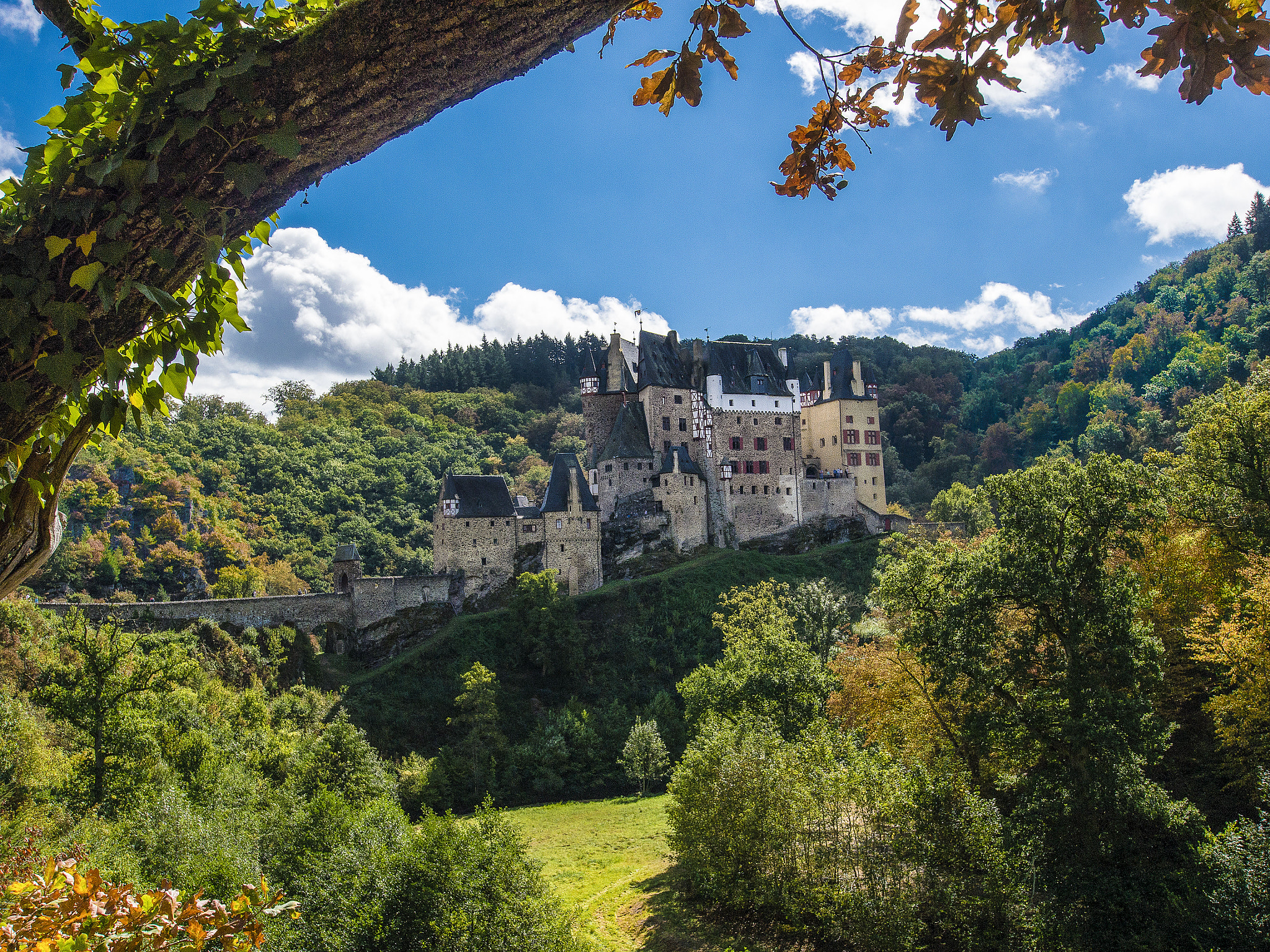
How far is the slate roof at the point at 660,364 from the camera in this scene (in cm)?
5131

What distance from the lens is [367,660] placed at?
42.8 m

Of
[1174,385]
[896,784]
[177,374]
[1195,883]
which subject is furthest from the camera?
[1174,385]

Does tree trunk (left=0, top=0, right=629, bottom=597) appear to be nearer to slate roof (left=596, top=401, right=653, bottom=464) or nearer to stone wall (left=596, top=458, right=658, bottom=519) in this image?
stone wall (left=596, top=458, right=658, bottom=519)

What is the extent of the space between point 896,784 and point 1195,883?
17.4 feet

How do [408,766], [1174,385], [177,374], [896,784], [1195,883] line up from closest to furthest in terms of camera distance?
1. [177,374]
2. [1195,883]
3. [896,784]
4. [408,766]
5. [1174,385]

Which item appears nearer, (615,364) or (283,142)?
(283,142)

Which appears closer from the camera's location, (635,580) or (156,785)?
(156,785)

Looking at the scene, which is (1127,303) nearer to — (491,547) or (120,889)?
(491,547)

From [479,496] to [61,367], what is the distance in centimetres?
4433

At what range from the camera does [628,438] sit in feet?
163

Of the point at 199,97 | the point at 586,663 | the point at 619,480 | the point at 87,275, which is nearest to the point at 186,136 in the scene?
the point at 199,97

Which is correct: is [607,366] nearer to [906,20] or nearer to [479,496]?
[479,496]

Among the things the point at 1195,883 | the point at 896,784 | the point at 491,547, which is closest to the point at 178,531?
the point at 491,547

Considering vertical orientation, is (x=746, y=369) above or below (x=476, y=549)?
above
